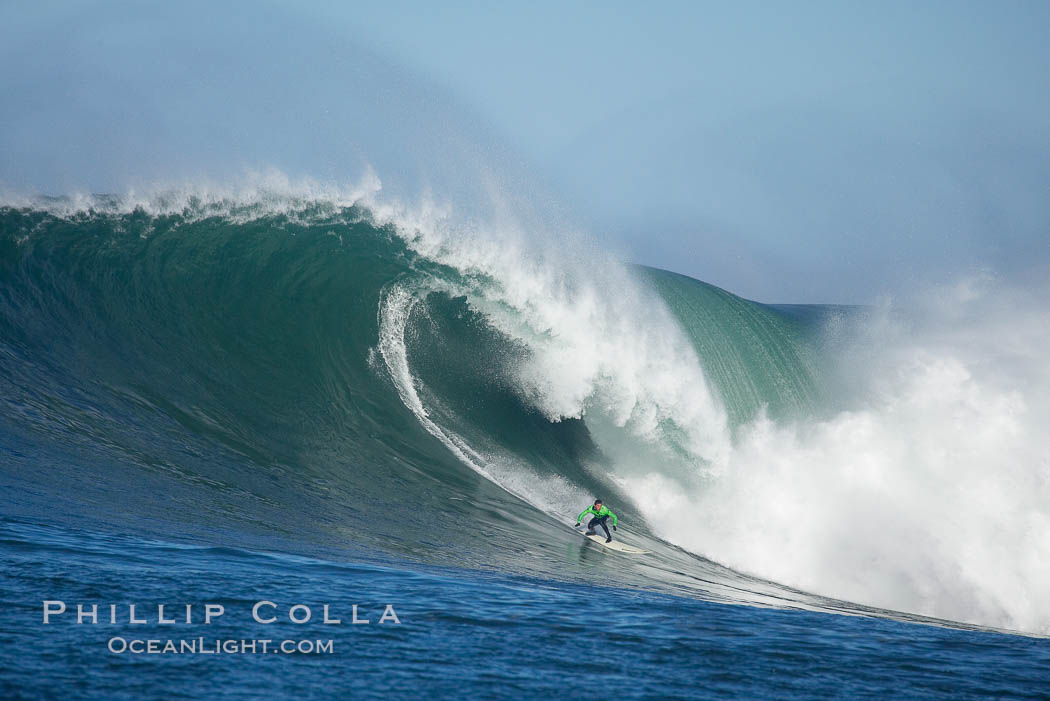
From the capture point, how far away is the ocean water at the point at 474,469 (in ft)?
16.0

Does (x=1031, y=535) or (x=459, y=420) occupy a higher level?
(x=1031, y=535)

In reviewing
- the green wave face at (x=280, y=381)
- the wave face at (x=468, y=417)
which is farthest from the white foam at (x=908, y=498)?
the green wave face at (x=280, y=381)

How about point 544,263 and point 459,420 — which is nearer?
point 459,420

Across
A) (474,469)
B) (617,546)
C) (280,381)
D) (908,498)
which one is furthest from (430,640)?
(908,498)

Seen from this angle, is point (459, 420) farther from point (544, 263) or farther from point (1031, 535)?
point (1031, 535)

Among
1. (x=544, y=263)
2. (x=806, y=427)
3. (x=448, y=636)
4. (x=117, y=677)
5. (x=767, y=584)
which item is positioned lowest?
(x=117, y=677)

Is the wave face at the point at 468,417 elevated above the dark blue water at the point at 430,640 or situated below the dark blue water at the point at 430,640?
above

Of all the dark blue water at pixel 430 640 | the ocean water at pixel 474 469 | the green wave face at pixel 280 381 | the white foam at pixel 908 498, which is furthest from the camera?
the white foam at pixel 908 498

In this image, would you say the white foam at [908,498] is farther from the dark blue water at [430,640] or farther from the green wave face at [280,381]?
the dark blue water at [430,640]

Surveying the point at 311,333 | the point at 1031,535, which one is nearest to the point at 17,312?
the point at 311,333

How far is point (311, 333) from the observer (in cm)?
1235

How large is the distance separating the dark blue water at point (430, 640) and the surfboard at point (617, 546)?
2.34 metres

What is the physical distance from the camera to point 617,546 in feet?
29.8

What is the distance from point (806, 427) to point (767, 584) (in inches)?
222
